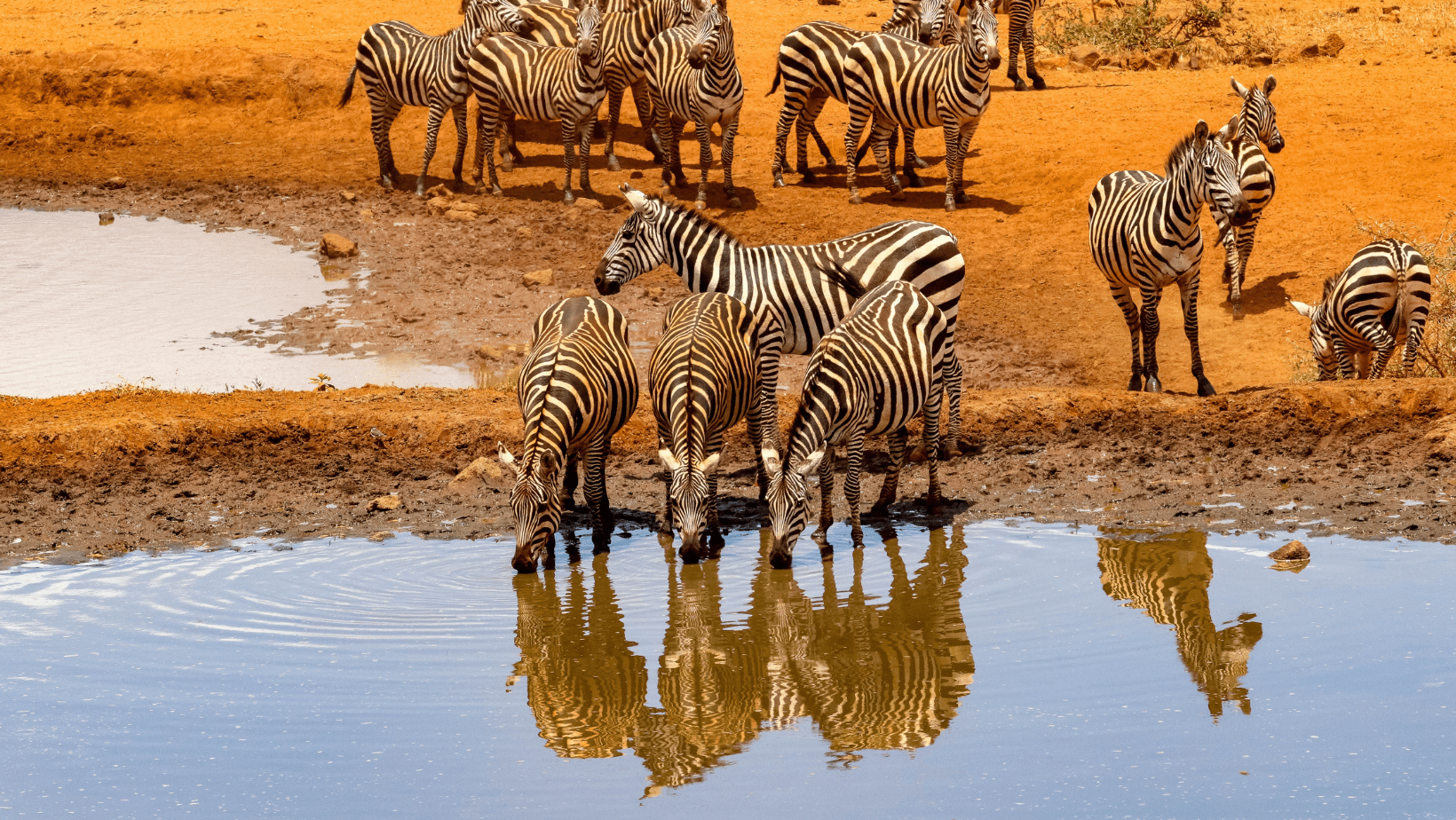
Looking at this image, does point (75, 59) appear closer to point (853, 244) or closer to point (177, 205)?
point (177, 205)

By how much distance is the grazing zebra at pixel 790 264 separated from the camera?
37.0ft

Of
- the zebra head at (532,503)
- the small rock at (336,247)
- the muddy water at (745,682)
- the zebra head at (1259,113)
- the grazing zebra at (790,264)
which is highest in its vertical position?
the zebra head at (1259,113)

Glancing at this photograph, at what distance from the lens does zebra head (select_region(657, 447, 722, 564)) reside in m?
8.70

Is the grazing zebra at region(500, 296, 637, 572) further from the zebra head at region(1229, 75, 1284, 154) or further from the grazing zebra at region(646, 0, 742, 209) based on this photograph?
the zebra head at region(1229, 75, 1284, 154)

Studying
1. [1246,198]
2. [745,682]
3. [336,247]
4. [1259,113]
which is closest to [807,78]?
[1259,113]

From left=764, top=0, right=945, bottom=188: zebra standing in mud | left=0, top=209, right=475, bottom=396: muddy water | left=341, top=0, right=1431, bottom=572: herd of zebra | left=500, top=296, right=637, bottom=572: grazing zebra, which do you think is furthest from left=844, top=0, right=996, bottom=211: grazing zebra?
left=500, top=296, right=637, bottom=572: grazing zebra

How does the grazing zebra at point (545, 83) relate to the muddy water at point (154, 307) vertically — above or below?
above

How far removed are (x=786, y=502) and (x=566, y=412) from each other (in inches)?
57.0

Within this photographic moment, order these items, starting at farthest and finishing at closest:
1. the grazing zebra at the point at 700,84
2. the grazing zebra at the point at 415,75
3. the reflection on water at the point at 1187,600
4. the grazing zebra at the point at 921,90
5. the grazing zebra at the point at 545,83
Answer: the grazing zebra at the point at 415,75, the grazing zebra at the point at 545,83, the grazing zebra at the point at 700,84, the grazing zebra at the point at 921,90, the reflection on water at the point at 1187,600

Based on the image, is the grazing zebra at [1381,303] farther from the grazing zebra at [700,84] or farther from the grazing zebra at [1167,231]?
the grazing zebra at [700,84]

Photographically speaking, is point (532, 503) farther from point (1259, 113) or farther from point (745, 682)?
point (1259, 113)

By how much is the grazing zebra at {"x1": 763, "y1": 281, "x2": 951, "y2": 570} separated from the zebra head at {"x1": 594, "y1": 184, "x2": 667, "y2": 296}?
1.90 m

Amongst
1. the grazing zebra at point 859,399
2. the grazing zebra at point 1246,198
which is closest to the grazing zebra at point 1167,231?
the grazing zebra at point 1246,198

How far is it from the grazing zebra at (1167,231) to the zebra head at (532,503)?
653 centimetres
